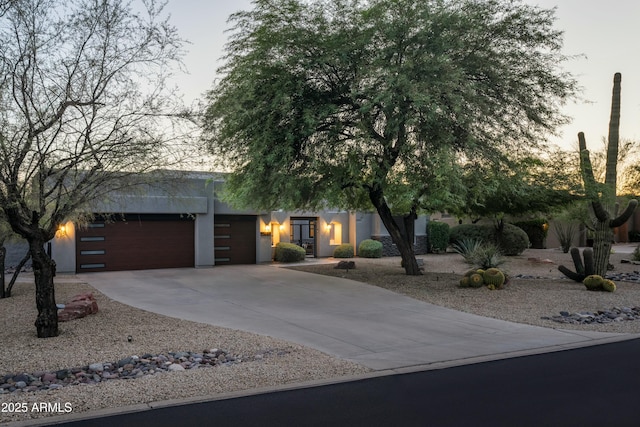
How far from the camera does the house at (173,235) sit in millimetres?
18977

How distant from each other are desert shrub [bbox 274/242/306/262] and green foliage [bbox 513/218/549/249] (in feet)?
50.1

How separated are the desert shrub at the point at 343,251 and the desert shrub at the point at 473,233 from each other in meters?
6.15

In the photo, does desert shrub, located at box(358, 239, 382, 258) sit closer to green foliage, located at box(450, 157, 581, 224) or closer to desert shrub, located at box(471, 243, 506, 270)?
green foliage, located at box(450, 157, 581, 224)

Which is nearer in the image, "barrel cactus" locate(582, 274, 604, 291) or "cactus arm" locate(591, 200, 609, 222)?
"barrel cactus" locate(582, 274, 604, 291)

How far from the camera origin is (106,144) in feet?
27.7

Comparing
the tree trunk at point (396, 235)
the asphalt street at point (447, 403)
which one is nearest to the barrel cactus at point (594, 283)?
the tree trunk at point (396, 235)

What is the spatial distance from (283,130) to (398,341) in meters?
7.37

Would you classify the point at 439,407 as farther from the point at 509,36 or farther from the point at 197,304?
the point at 509,36

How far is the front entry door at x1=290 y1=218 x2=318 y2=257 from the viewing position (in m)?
25.2

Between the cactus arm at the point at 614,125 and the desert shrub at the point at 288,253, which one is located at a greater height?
the cactus arm at the point at 614,125

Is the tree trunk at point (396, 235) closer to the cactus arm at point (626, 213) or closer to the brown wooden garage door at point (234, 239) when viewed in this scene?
the cactus arm at point (626, 213)

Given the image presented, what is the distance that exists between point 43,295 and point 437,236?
22175 millimetres

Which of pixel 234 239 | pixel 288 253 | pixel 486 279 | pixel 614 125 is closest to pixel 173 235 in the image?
pixel 234 239

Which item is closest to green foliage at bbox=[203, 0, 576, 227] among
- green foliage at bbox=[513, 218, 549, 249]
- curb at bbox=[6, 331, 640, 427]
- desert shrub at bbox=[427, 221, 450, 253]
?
curb at bbox=[6, 331, 640, 427]
